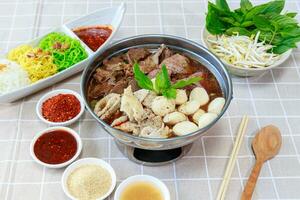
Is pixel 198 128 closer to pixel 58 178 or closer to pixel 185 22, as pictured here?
pixel 58 178

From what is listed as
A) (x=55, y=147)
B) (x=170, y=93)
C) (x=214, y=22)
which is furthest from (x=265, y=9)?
(x=55, y=147)

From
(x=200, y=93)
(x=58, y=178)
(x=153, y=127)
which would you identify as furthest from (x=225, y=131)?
(x=58, y=178)

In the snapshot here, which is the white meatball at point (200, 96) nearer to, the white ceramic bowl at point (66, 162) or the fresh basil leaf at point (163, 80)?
the fresh basil leaf at point (163, 80)

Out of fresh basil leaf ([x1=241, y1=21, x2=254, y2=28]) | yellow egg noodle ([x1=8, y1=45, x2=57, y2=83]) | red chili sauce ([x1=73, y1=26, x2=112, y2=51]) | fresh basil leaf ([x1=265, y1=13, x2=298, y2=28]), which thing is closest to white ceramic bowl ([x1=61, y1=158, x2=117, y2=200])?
yellow egg noodle ([x1=8, y1=45, x2=57, y2=83])

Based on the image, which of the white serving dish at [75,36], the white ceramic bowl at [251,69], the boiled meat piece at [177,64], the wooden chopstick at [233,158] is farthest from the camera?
the white ceramic bowl at [251,69]

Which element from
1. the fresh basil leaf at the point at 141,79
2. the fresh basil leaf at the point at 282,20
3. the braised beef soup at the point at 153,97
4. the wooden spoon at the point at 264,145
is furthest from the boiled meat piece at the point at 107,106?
the fresh basil leaf at the point at 282,20

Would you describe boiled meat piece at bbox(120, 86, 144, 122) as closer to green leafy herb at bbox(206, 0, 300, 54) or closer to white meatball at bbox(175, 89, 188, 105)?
white meatball at bbox(175, 89, 188, 105)

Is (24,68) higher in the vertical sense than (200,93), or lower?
lower
